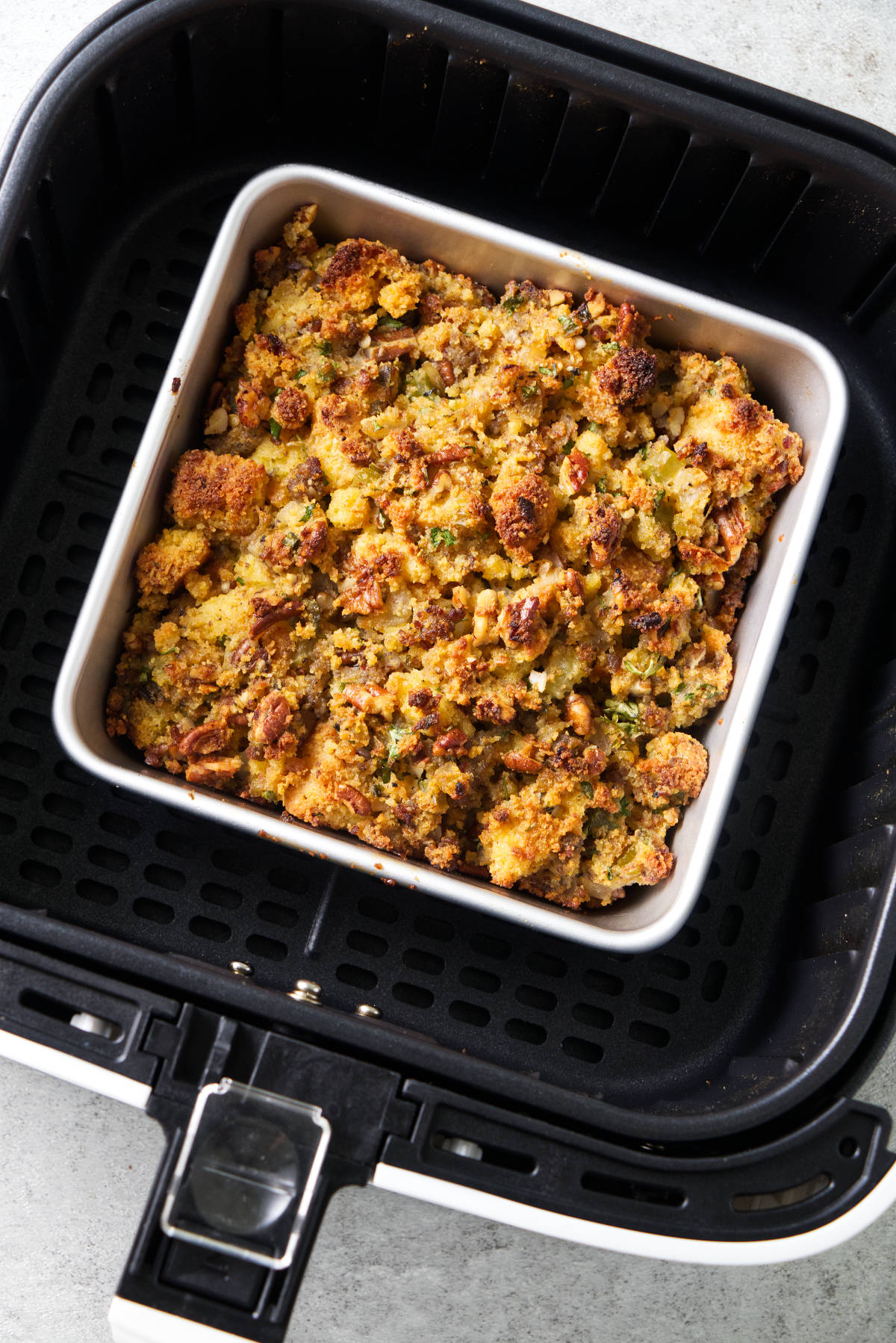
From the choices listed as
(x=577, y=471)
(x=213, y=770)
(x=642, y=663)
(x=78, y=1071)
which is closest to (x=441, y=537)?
(x=577, y=471)

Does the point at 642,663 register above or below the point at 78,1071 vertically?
above

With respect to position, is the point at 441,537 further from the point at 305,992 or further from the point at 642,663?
the point at 305,992

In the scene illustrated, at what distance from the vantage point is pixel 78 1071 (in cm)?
125

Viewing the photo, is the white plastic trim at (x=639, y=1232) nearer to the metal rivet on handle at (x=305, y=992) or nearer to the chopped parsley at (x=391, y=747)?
the metal rivet on handle at (x=305, y=992)

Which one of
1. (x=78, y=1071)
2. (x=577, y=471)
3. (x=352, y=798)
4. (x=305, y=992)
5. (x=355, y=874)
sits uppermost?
(x=577, y=471)

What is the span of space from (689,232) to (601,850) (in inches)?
40.4

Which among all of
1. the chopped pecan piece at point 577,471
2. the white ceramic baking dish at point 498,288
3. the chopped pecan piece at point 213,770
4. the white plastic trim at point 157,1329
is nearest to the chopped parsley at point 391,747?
the white ceramic baking dish at point 498,288

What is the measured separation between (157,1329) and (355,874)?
631 mm

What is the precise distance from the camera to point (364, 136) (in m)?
1.71

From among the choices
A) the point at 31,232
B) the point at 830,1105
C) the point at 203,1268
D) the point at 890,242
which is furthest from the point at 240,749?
the point at 890,242

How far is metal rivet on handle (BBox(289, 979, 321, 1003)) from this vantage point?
4.64ft

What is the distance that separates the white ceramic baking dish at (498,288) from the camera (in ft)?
4.59

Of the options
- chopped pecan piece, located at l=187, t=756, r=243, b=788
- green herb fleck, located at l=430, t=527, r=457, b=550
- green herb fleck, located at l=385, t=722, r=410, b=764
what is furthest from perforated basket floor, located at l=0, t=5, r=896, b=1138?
green herb fleck, located at l=430, t=527, r=457, b=550

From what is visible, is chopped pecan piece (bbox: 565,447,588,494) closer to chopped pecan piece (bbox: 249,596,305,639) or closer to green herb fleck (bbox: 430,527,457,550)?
green herb fleck (bbox: 430,527,457,550)
